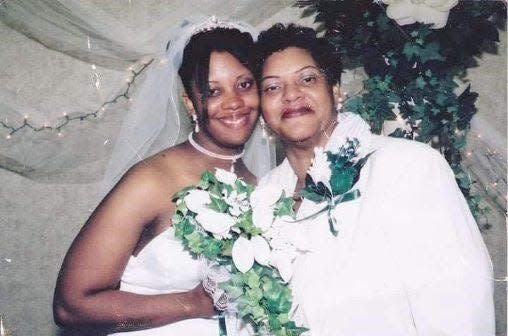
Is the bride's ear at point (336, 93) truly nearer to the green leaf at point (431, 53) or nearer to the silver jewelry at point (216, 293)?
the green leaf at point (431, 53)

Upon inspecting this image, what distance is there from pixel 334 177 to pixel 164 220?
0.72 meters

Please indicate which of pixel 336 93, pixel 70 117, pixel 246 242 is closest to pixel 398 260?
pixel 246 242

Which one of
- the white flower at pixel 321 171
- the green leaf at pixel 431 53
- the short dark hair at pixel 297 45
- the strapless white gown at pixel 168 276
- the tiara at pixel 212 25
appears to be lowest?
the strapless white gown at pixel 168 276

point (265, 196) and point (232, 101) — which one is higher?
point (232, 101)

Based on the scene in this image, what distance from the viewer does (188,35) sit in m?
1.80

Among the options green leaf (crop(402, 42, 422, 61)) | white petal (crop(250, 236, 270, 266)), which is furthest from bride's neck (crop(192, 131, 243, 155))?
green leaf (crop(402, 42, 422, 61))

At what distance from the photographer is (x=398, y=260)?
1458 mm

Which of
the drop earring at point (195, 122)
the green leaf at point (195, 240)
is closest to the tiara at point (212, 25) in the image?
the drop earring at point (195, 122)

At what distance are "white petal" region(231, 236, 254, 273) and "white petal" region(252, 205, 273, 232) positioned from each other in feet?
0.22

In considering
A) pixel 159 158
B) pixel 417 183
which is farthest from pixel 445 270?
pixel 159 158

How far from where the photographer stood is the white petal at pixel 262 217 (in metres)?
1.32

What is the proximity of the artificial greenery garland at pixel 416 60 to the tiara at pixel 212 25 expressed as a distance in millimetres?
486

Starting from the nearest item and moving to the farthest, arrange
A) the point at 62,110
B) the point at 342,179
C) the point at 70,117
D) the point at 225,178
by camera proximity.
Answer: the point at 225,178 → the point at 342,179 → the point at 70,117 → the point at 62,110

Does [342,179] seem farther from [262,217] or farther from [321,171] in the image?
Result: [262,217]
